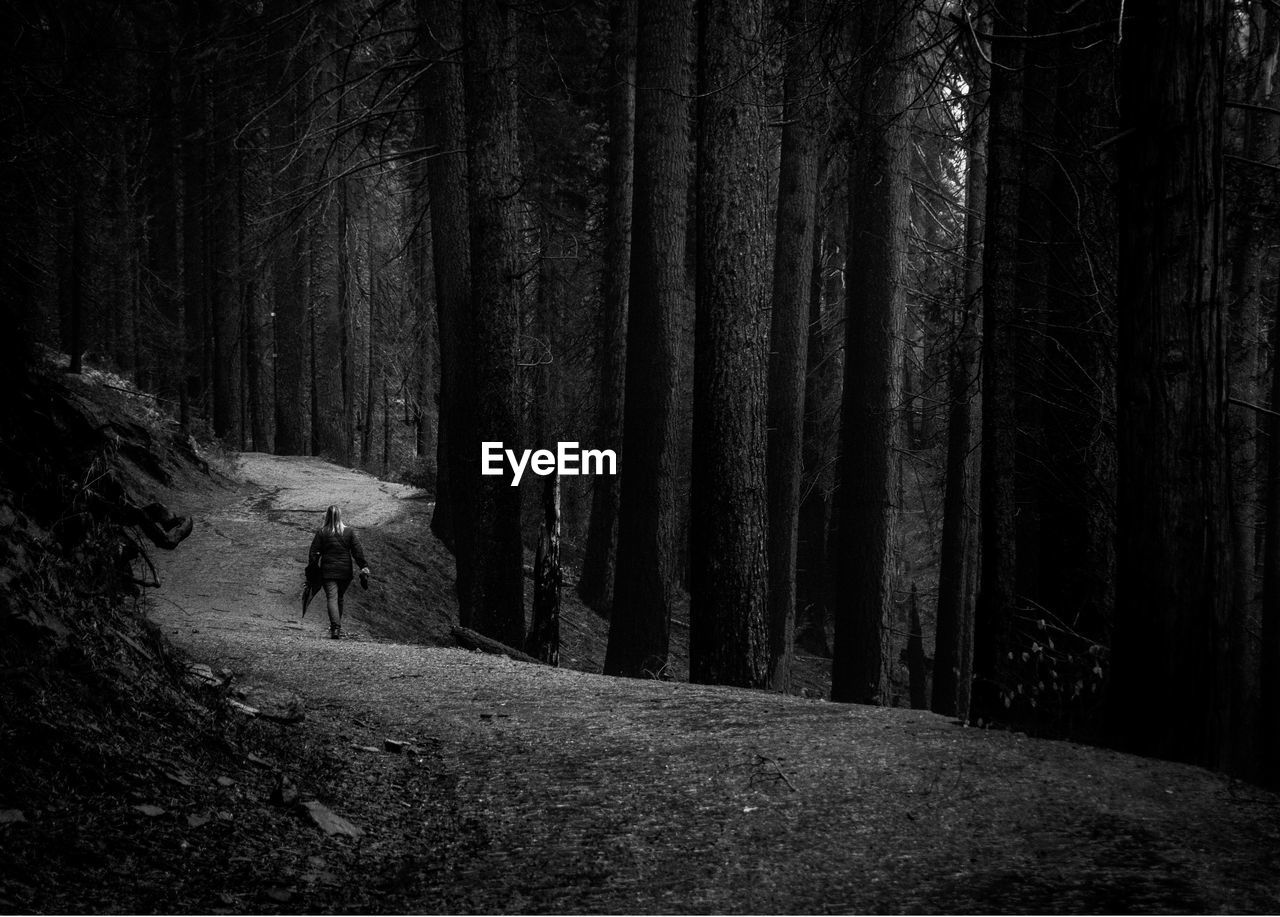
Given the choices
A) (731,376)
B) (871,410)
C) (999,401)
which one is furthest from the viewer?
(871,410)

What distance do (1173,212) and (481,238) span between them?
832cm

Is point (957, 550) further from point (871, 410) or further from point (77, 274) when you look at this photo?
point (77, 274)

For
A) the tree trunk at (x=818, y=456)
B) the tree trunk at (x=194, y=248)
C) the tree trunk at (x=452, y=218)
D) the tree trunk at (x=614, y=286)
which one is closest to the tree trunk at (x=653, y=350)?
the tree trunk at (x=452, y=218)

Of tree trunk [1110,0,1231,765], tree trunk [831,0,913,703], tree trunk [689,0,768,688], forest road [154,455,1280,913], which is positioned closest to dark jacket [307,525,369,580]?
forest road [154,455,1280,913]

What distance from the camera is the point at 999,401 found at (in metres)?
7.66

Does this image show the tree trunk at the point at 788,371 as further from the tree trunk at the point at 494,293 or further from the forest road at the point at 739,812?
the forest road at the point at 739,812

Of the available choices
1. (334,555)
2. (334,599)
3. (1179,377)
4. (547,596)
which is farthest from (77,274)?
(1179,377)

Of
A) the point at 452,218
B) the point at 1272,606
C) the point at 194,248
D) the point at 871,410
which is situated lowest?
the point at 1272,606

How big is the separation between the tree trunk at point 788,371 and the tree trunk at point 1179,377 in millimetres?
10051

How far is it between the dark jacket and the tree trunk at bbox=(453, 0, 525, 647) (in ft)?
7.67

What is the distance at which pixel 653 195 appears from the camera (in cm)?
1398

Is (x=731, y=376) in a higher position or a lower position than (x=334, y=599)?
higher

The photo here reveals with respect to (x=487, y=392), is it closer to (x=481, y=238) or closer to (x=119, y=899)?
(x=481, y=238)

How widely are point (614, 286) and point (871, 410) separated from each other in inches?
214
